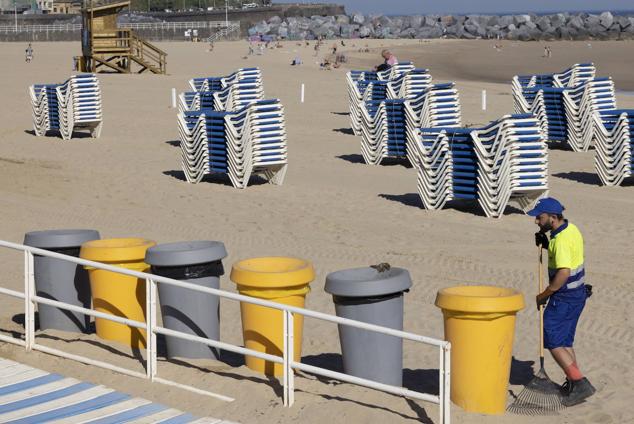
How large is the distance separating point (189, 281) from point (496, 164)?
8.04 m

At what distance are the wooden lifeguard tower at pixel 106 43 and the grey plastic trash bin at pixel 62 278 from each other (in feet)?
109

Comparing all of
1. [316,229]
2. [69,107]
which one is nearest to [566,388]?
[316,229]

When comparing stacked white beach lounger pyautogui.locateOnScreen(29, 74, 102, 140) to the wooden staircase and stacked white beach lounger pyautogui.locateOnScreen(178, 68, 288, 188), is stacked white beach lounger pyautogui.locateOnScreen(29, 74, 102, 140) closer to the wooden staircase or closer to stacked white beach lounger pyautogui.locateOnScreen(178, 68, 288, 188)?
stacked white beach lounger pyautogui.locateOnScreen(178, 68, 288, 188)

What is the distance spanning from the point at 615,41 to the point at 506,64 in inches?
1017

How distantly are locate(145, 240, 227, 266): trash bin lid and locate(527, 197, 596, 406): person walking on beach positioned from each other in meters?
2.27

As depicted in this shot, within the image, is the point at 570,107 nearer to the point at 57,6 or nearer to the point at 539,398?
the point at 539,398

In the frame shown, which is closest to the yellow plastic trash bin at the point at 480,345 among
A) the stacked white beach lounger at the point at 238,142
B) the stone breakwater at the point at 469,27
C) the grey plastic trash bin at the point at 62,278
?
the grey plastic trash bin at the point at 62,278

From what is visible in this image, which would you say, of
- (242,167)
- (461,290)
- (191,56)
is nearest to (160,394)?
(461,290)

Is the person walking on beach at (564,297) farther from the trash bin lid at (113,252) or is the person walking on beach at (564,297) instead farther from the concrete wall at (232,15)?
the concrete wall at (232,15)

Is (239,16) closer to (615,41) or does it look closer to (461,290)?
(615,41)

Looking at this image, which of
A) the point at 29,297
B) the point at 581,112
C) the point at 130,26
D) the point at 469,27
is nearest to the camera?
the point at 29,297

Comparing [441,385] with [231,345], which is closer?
[441,385]

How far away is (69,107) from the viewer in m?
24.6

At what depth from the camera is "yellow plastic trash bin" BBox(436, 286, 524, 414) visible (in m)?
7.25
